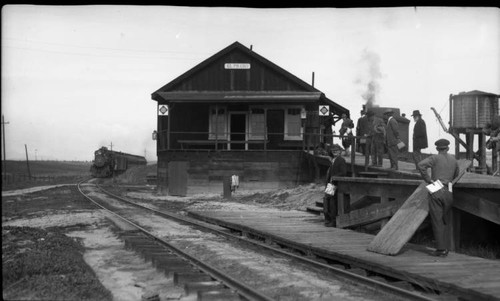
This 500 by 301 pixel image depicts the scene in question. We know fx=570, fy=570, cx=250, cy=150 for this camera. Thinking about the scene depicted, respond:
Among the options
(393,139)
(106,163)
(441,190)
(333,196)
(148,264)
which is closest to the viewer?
(441,190)

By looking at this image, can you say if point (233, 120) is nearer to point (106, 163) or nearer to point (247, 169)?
point (247, 169)

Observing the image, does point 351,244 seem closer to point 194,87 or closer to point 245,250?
point 245,250

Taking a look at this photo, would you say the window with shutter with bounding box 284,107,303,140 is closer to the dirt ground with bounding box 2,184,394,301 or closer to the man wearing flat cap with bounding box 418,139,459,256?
the dirt ground with bounding box 2,184,394,301

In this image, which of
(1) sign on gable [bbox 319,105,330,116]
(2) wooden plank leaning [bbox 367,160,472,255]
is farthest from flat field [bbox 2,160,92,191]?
(1) sign on gable [bbox 319,105,330,116]

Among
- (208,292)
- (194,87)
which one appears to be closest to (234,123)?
(194,87)

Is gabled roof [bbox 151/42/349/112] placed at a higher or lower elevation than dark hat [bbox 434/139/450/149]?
higher

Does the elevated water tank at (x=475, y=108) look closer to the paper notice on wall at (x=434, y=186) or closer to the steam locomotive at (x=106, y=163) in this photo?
the paper notice on wall at (x=434, y=186)

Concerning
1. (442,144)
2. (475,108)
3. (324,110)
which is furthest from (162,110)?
(442,144)

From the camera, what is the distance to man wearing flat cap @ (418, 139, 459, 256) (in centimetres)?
830

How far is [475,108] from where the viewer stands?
14789 mm

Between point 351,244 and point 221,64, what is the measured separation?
67.3 feet

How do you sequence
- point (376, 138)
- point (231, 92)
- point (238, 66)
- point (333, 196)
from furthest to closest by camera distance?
point (238, 66)
point (231, 92)
point (376, 138)
point (333, 196)

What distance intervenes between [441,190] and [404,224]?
0.81 m

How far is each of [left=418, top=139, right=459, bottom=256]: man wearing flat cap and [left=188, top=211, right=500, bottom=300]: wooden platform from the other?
0.31 meters
